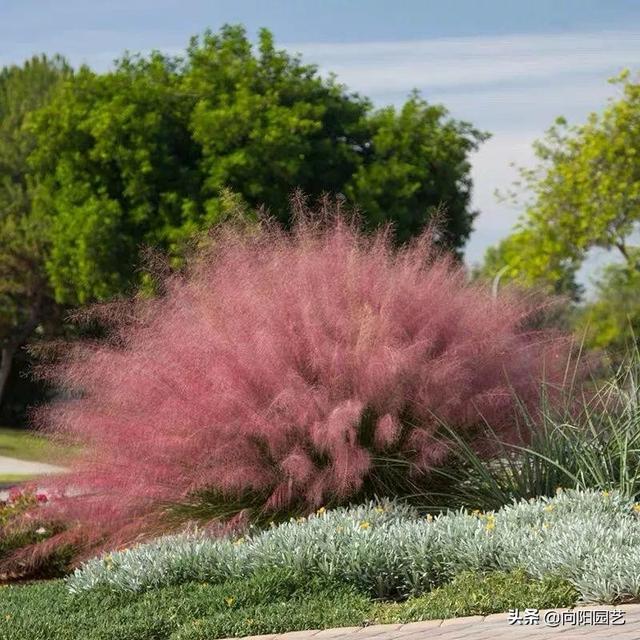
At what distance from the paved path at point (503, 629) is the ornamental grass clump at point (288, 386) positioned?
234 cm

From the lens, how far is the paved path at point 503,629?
5742 millimetres

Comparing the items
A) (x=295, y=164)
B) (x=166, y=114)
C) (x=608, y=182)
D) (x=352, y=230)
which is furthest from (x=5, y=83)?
(x=352, y=230)

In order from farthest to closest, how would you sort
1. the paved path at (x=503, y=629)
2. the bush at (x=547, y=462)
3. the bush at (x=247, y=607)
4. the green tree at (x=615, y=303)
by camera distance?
the green tree at (x=615, y=303) < the bush at (x=547, y=462) < the bush at (x=247, y=607) < the paved path at (x=503, y=629)

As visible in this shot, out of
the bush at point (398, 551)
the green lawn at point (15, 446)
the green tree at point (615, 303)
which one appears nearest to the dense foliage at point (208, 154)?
the green lawn at point (15, 446)

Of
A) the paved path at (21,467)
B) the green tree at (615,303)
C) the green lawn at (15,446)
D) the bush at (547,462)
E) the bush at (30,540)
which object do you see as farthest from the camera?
the green tree at (615,303)

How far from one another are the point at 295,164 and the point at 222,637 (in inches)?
875

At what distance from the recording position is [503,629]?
19.5 ft

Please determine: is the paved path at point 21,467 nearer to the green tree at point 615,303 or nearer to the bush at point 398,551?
the green tree at point 615,303

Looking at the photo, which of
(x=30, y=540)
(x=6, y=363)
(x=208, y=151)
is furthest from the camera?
(x=6, y=363)

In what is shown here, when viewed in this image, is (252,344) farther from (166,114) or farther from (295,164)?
(166,114)

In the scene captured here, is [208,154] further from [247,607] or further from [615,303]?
[247,607]

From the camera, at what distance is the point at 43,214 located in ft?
107

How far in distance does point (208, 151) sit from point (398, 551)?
22.3 metres

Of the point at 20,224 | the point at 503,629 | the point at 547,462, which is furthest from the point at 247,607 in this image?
the point at 20,224
